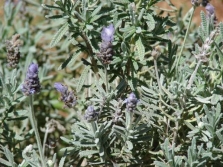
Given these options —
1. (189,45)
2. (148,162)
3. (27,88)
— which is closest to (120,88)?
(148,162)

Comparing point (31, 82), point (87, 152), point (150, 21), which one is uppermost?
point (150, 21)

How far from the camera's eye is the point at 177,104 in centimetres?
143

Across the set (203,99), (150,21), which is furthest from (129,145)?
(150,21)

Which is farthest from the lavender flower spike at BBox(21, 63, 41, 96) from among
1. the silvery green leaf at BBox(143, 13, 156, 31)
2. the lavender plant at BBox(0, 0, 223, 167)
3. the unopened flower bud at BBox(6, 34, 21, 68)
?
the silvery green leaf at BBox(143, 13, 156, 31)

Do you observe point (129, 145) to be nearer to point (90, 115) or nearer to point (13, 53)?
point (90, 115)

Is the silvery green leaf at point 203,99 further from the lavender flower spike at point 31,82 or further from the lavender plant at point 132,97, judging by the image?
the lavender flower spike at point 31,82

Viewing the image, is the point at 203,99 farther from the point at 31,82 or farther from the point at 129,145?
the point at 31,82

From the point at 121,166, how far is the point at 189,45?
766 millimetres

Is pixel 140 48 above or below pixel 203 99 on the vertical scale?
above

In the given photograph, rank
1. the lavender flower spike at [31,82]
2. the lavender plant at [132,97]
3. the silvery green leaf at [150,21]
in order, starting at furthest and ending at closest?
the silvery green leaf at [150,21] → the lavender plant at [132,97] → the lavender flower spike at [31,82]

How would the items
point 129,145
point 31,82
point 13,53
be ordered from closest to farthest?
point 31,82
point 129,145
point 13,53

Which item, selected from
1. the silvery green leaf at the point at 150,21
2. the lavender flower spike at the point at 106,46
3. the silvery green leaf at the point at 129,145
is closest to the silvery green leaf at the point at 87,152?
the silvery green leaf at the point at 129,145

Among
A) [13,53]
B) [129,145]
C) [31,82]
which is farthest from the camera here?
[13,53]

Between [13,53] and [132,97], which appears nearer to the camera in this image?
[132,97]
